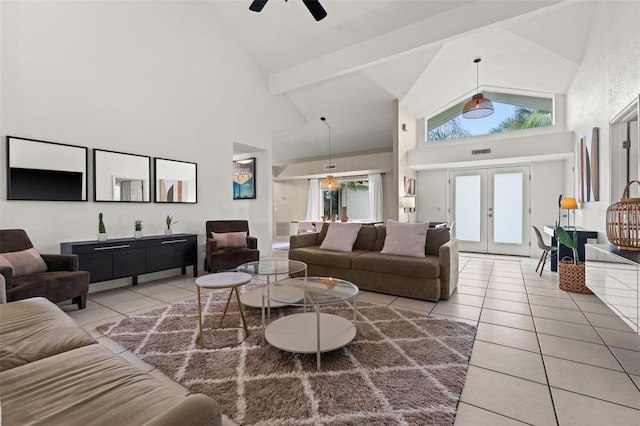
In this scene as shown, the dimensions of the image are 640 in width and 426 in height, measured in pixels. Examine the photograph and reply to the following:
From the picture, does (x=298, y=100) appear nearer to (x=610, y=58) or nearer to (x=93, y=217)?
(x=93, y=217)

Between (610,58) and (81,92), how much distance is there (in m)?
6.50

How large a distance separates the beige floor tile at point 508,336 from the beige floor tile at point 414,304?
558 mm

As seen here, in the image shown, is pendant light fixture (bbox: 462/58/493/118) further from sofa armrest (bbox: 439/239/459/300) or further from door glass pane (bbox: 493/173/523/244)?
sofa armrest (bbox: 439/239/459/300)

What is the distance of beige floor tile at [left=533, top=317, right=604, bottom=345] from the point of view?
94.0 inches

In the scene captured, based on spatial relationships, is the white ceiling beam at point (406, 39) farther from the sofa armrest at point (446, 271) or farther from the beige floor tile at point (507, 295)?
the beige floor tile at point (507, 295)

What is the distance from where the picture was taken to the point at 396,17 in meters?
4.32

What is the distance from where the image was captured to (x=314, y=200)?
1034 centimetres

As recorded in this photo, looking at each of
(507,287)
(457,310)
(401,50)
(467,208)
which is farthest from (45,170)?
(467,208)

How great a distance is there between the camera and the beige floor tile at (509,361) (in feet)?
6.15

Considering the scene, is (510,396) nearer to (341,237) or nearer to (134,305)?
(341,237)

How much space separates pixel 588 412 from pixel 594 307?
2204 millimetres

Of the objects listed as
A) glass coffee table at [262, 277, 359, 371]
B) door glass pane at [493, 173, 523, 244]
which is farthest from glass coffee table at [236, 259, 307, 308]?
door glass pane at [493, 173, 523, 244]

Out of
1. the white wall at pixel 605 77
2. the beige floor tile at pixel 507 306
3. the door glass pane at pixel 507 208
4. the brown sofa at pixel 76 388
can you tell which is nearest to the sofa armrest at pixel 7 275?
the brown sofa at pixel 76 388

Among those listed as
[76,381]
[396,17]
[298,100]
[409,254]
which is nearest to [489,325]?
[409,254]
